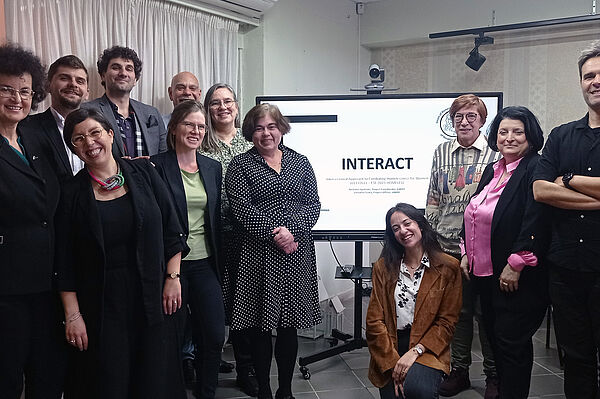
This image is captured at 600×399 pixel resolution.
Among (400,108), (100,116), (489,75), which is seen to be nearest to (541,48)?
(489,75)

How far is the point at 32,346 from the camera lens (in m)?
1.88

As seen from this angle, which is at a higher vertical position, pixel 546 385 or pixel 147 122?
pixel 147 122

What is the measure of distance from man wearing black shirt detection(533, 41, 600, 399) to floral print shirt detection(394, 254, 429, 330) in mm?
520

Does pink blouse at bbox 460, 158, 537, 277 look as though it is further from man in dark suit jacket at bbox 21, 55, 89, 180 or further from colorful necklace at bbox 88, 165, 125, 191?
man in dark suit jacket at bbox 21, 55, 89, 180

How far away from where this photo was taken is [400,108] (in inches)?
131

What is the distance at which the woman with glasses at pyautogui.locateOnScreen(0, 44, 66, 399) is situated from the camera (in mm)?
1812

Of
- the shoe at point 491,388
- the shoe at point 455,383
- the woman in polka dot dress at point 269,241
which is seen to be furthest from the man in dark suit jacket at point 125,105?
the shoe at point 491,388

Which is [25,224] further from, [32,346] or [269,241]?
[269,241]

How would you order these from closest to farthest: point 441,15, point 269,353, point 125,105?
1. point 269,353
2. point 125,105
3. point 441,15

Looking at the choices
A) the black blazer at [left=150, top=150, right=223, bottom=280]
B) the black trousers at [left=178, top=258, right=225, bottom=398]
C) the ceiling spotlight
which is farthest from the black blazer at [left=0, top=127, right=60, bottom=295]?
the ceiling spotlight

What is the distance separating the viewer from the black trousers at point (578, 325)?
210cm

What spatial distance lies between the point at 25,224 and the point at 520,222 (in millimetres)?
1886

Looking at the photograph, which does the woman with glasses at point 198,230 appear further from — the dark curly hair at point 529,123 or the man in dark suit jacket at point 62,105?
the dark curly hair at point 529,123

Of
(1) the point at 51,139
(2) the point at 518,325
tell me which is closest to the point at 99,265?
(1) the point at 51,139
